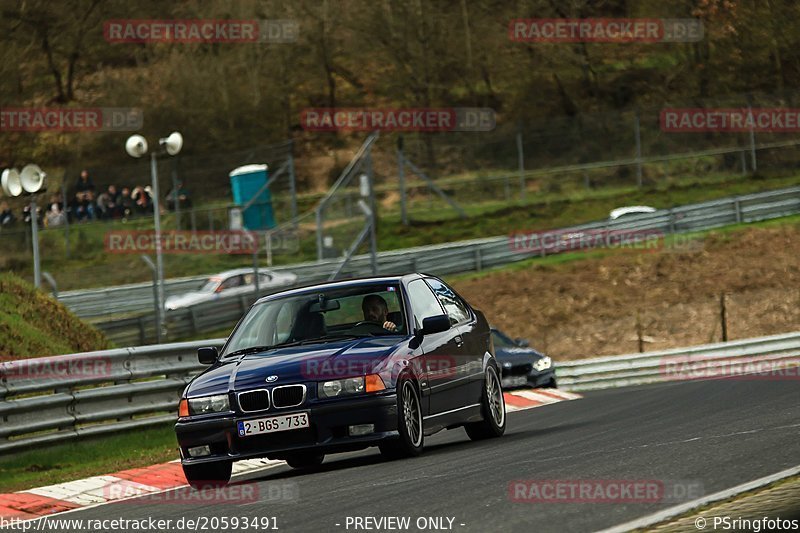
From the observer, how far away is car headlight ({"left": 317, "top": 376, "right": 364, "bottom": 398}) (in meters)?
10.2

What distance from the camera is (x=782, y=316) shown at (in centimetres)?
3244

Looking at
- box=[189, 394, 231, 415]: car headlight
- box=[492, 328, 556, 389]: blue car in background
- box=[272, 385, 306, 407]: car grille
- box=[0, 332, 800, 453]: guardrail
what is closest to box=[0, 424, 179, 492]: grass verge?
box=[0, 332, 800, 453]: guardrail

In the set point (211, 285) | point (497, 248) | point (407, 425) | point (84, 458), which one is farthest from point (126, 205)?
point (407, 425)

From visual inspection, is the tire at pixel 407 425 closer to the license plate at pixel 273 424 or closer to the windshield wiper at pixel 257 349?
the license plate at pixel 273 424

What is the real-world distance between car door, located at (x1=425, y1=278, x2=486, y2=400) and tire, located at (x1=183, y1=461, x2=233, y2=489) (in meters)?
2.12

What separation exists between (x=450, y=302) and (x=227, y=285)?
24669 mm

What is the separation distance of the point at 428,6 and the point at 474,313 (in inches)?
1638

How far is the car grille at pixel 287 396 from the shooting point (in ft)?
33.5

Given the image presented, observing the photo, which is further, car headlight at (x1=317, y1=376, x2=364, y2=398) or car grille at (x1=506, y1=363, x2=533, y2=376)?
car grille at (x1=506, y1=363, x2=533, y2=376)

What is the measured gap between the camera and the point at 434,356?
37.3 feet

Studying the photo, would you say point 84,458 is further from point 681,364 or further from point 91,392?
point 681,364

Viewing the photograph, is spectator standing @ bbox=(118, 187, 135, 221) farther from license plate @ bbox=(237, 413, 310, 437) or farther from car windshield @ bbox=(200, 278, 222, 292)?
license plate @ bbox=(237, 413, 310, 437)

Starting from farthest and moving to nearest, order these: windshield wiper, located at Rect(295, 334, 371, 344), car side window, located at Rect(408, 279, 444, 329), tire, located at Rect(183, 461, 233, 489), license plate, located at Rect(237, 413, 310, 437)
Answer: car side window, located at Rect(408, 279, 444, 329) < windshield wiper, located at Rect(295, 334, 371, 344) < tire, located at Rect(183, 461, 233, 489) < license plate, located at Rect(237, 413, 310, 437)

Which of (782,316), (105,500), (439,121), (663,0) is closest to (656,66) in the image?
(663,0)
